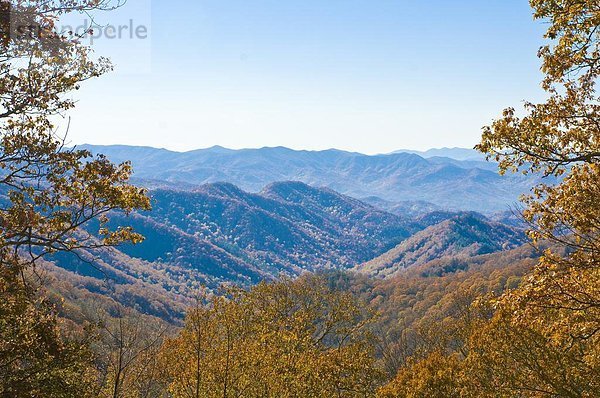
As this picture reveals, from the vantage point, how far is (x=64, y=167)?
13.1m

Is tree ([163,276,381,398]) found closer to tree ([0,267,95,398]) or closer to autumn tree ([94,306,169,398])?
autumn tree ([94,306,169,398])

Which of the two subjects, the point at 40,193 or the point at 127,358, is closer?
the point at 40,193

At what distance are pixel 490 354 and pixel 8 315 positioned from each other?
71.9 ft

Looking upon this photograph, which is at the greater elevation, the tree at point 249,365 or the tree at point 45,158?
the tree at point 45,158

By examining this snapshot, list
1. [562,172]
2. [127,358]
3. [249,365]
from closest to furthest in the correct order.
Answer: [562,172]
[249,365]
[127,358]

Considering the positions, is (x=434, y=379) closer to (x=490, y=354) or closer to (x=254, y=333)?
(x=490, y=354)

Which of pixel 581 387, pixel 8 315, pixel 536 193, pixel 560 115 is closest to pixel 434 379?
pixel 581 387

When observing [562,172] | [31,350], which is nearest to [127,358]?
[31,350]

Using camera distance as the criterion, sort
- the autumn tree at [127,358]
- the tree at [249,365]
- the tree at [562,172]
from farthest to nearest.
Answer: the tree at [249,365]
the autumn tree at [127,358]
the tree at [562,172]

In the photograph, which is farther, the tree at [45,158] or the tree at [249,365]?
the tree at [249,365]

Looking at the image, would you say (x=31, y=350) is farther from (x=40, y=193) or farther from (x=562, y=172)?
(x=562, y=172)

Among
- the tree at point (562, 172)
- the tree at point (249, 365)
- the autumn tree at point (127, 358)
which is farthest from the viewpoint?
the tree at point (249, 365)

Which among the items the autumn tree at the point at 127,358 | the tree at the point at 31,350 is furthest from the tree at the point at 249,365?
the tree at the point at 31,350

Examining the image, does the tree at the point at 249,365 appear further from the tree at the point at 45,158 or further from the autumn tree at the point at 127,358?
the tree at the point at 45,158
